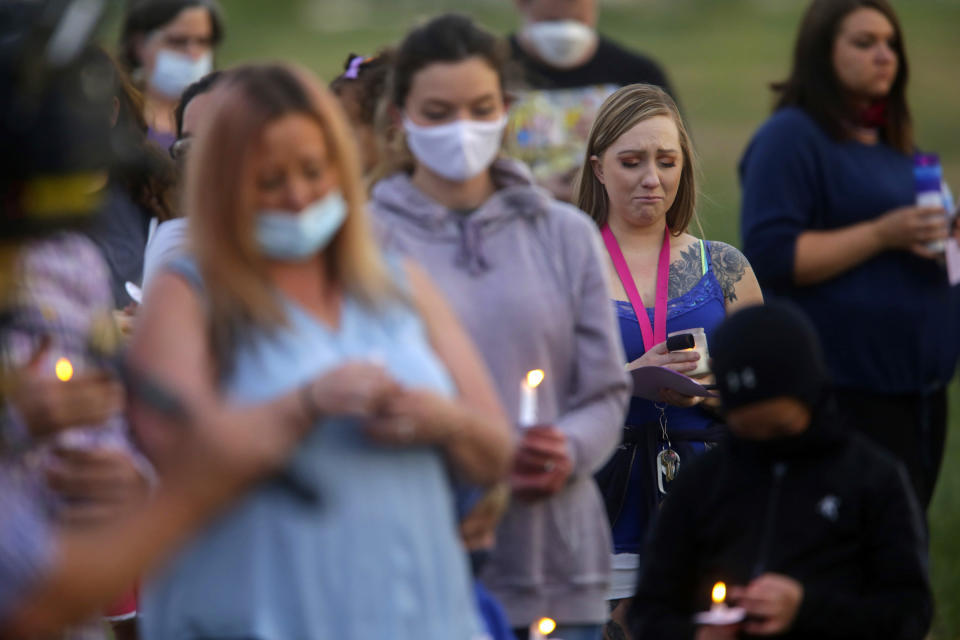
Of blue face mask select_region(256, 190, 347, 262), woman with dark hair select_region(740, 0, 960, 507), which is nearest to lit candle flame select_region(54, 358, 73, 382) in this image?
blue face mask select_region(256, 190, 347, 262)

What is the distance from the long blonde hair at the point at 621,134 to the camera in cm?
494

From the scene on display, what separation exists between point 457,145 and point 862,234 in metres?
2.19

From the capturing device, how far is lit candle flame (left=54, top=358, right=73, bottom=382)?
244 centimetres

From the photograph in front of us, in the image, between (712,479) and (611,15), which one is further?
(611,15)

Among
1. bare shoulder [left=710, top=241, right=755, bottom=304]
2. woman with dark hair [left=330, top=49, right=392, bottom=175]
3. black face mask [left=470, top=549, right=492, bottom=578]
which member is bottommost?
black face mask [left=470, top=549, right=492, bottom=578]

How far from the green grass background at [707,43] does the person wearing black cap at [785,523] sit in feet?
46.0

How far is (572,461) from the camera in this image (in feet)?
11.5

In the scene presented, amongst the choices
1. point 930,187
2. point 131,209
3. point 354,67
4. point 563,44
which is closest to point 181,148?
point 131,209

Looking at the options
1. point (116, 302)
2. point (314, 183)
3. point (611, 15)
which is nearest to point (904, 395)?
point (116, 302)

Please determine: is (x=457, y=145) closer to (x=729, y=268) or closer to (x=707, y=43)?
(x=729, y=268)

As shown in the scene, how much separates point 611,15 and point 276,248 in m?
30.1

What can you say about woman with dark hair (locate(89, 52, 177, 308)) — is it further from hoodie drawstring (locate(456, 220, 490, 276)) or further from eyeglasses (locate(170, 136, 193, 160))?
hoodie drawstring (locate(456, 220, 490, 276))

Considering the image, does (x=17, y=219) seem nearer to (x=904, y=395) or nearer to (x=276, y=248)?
(x=276, y=248)

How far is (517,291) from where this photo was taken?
11.7ft
